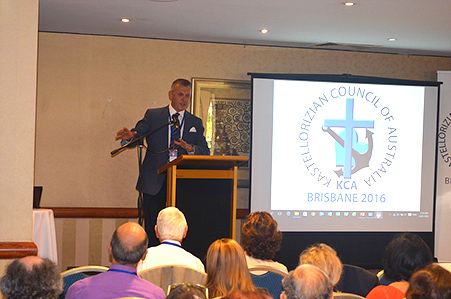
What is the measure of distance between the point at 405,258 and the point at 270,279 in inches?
27.3

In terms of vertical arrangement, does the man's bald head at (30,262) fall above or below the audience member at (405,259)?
above

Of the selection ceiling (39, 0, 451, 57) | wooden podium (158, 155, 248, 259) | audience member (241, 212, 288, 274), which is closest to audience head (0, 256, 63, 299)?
audience member (241, 212, 288, 274)

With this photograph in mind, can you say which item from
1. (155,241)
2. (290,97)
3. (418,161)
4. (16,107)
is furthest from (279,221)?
(16,107)

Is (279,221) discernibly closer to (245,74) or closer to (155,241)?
Answer: (245,74)

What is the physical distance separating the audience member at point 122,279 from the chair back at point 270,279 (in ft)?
1.92

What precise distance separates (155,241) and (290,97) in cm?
271

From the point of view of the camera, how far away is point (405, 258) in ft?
9.02

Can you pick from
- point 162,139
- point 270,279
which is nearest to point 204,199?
point 270,279

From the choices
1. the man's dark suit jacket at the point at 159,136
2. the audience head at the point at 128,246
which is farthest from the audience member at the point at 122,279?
the man's dark suit jacket at the point at 159,136

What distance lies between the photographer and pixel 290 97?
6.19m

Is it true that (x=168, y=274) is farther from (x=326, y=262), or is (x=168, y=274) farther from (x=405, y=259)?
(x=405, y=259)

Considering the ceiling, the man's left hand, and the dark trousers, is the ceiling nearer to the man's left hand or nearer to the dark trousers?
the man's left hand

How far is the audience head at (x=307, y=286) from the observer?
185 centimetres

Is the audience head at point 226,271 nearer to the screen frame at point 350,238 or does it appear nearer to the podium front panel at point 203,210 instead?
the podium front panel at point 203,210
